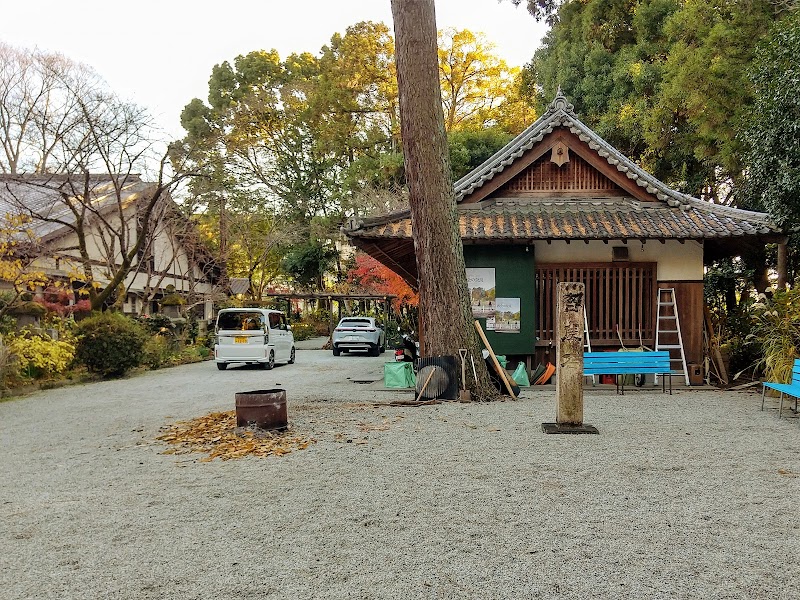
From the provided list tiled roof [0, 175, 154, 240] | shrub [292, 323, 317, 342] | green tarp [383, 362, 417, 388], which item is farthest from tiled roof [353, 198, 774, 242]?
shrub [292, 323, 317, 342]

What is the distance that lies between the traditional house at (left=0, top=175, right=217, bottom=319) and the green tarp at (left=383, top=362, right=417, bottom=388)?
25.9 feet

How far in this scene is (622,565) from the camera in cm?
336

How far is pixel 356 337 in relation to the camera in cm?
2277

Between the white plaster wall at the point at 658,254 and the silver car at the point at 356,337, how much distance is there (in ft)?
38.0

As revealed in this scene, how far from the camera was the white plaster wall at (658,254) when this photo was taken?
12000 mm

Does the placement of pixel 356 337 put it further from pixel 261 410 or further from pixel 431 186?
pixel 261 410

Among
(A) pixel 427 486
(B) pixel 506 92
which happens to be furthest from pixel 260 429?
(B) pixel 506 92

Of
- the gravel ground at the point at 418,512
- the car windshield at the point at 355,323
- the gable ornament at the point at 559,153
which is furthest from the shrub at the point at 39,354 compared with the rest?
the car windshield at the point at 355,323

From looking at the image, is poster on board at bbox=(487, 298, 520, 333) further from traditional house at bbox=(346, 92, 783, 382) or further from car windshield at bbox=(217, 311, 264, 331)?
car windshield at bbox=(217, 311, 264, 331)

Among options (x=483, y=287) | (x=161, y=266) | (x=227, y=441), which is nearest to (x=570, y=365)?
(x=227, y=441)

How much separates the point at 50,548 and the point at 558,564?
2935 millimetres

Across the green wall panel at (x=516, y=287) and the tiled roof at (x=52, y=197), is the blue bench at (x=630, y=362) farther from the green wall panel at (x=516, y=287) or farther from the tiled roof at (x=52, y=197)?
the tiled roof at (x=52, y=197)

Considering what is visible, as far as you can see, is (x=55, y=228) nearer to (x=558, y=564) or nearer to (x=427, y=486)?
(x=427, y=486)

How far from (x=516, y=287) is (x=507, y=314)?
0.54 m
